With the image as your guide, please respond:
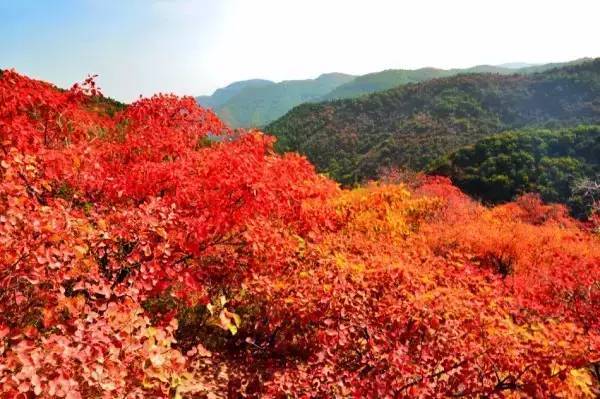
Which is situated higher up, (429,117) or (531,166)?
(429,117)

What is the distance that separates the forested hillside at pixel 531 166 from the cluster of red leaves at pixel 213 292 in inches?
1321

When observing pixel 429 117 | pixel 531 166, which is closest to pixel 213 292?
pixel 531 166

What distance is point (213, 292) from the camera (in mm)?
12828

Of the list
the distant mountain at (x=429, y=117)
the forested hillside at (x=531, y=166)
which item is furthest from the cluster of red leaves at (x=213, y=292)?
the distant mountain at (x=429, y=117)

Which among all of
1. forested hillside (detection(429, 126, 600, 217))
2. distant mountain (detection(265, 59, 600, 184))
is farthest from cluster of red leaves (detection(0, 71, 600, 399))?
distant mountain (detection(265, 59, 600, 184))

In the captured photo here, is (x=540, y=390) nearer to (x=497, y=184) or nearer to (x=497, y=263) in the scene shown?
(x=497, y=263)

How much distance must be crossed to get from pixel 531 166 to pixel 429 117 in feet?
154

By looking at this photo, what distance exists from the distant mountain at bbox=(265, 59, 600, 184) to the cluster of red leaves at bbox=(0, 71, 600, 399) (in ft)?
199

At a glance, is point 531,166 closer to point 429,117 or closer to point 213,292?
point 429,117

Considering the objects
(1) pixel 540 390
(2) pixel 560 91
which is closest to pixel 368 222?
(1) pixel 540 390

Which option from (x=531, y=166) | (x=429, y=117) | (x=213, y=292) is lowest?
(x=531, y=166)

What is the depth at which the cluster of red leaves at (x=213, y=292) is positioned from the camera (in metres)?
6.14

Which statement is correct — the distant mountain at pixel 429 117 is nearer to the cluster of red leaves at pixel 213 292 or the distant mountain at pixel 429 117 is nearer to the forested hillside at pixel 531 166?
the forested hillside at pixel 531 166

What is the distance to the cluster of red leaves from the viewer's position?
6145mm
